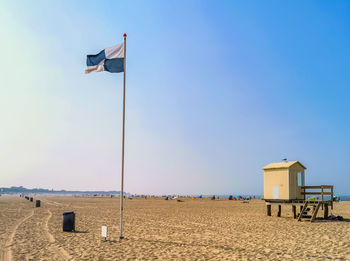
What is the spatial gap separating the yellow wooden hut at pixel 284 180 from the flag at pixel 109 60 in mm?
15044

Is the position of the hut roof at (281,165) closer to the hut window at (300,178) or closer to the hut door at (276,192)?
the hut window at (300,178)

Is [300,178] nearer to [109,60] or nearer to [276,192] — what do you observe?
[276,192]

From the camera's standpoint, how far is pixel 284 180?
2117 cm

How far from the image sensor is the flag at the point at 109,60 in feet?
41.5

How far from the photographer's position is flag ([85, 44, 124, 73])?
12.6 m

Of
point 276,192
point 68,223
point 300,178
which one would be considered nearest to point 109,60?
point 68,223

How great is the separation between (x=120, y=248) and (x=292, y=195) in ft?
50.7

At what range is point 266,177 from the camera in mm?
22609

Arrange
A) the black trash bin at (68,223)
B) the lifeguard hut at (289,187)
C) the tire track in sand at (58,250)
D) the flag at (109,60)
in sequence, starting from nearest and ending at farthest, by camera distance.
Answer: the tire track in sand at (58,250)
the flag at (109,60)
the black trash bin at (68,223)
the lifeguard hut at (289,187)

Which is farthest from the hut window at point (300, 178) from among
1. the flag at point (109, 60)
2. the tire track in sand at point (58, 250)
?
the tire track in sand at point (58, 250)

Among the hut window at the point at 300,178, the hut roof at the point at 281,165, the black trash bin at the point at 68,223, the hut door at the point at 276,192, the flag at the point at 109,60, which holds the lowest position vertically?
the black trash bin at the point at 68,223

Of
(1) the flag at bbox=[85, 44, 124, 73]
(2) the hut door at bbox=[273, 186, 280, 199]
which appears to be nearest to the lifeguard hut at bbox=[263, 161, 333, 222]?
(2) the hut door at bbox=[273, 186, 280, 199]

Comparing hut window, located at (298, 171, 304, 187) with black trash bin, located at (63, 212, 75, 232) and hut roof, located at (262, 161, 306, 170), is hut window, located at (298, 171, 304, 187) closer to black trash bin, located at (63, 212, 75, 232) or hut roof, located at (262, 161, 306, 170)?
hut roof, located at (262, 161, 306, 170)

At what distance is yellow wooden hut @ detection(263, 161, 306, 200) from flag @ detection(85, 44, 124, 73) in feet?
49.4
